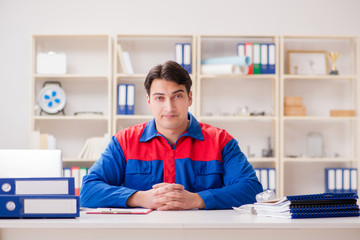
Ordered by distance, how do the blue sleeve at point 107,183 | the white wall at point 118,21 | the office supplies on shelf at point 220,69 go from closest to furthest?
the blue sleeve at point 107,183 → the office supplies on shelf at point 220,69 → the white wall at point 118,21

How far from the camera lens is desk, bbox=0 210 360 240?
1340mm

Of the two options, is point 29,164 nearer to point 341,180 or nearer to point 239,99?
point 239,99

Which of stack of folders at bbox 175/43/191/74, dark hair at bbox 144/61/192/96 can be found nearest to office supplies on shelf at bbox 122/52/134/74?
stack of folders at bbox 175/43/191/74

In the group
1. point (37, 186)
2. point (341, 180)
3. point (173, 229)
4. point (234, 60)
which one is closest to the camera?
point (173, 229)

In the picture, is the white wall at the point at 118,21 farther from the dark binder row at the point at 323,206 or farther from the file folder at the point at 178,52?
the dark binder row at the point at 323,206

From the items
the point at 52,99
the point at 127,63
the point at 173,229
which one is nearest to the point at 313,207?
the point at 173,229

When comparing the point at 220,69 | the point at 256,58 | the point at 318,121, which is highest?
the point at 256,58

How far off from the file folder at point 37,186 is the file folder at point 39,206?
43mm

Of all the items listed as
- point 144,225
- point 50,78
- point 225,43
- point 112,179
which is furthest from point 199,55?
point 144,225

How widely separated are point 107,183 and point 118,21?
2.68 meters

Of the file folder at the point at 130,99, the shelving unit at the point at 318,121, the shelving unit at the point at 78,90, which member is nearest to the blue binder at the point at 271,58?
the shelving unit at the point at 318,121

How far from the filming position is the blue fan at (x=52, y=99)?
437 centimetres

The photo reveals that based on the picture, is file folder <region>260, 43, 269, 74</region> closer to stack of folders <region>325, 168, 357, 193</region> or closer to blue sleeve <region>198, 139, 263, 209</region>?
stack of folders <region>325, 168, 357, 193</region>

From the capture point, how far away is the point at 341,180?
4.34 metres
